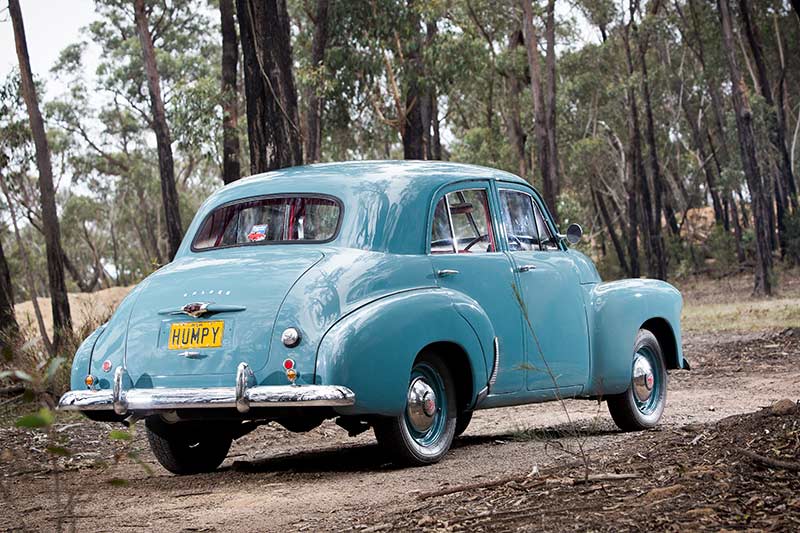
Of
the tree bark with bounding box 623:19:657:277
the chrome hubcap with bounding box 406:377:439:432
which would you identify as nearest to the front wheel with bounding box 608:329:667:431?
the chrome hubcap with bounding box 406:377:439:432

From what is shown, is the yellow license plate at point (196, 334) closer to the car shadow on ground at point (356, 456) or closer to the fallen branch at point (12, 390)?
the car shadow on ground at point (356, 456)

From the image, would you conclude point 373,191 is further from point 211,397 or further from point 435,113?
point 435,113

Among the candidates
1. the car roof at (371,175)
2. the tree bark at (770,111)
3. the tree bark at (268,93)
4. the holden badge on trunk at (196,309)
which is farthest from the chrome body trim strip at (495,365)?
the tree bark at (770,111)

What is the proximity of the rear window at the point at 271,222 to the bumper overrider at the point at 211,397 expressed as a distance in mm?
1203

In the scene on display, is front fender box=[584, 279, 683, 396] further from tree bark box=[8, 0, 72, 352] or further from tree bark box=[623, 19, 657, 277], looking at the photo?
tree bark box=[623, 19, 657, 277]

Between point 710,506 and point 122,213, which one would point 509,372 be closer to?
point 710,506

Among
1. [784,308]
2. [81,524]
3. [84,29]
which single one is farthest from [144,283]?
[84,29]

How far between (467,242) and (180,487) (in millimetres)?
2435

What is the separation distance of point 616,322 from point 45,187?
16951mm

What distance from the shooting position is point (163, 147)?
1273 inches

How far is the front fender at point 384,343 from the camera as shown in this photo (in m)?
6.71

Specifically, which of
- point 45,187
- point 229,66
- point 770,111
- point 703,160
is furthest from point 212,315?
point 703,160

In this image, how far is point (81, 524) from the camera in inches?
243

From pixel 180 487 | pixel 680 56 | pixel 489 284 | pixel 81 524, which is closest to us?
pixel 81 524
